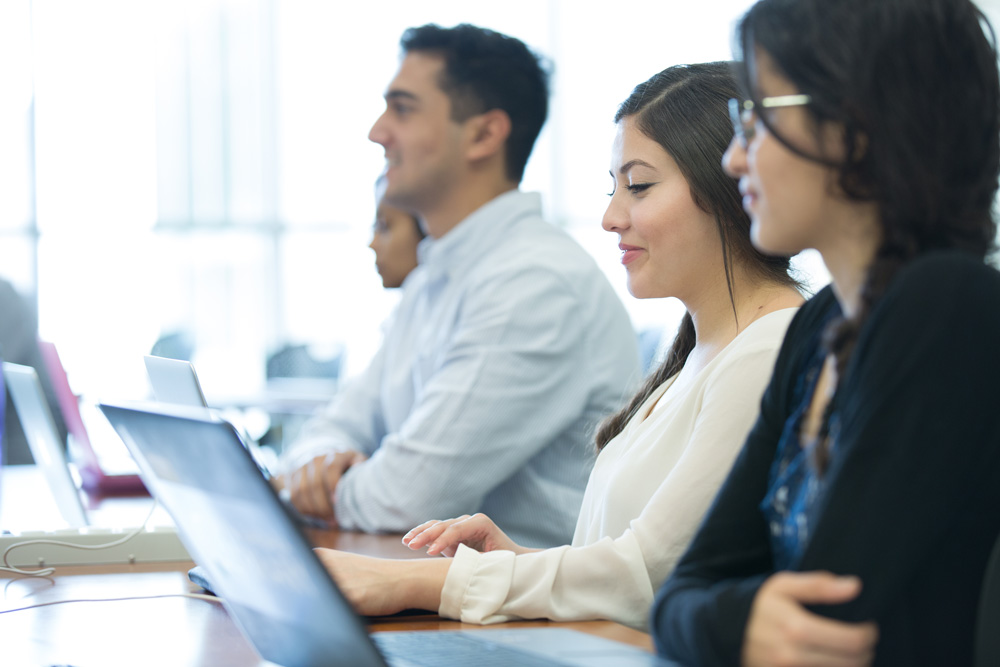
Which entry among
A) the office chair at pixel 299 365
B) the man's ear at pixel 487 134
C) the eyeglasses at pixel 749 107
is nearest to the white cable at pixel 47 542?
the eyeglasses at pixel 749 107

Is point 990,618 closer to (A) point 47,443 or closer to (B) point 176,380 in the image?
(B) point 176,380

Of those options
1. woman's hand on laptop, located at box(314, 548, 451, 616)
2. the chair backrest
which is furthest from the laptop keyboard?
the chair backrest

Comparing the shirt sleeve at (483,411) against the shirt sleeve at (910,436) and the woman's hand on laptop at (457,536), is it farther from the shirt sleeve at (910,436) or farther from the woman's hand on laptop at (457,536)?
the shirt sleeve at (910,436)

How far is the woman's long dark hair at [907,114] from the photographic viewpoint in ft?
2.33

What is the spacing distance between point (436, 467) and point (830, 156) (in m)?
1.13

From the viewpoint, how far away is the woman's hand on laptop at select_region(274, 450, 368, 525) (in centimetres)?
183

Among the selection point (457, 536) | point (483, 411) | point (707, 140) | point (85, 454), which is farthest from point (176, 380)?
point (85, 454)

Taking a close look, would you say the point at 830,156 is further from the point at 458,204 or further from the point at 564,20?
the point at 564,20

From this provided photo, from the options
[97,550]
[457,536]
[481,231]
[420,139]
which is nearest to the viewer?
[457,536]

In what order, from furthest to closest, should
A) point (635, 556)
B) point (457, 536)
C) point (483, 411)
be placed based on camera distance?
point (483, 411)
point (457, 536)
point (635, 556)

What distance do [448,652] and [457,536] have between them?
0.34m

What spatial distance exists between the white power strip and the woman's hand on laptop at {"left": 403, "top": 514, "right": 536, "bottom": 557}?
0.44 m

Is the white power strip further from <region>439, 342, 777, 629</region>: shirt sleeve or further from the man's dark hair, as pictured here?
the man's dark hair

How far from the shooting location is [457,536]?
120cm
